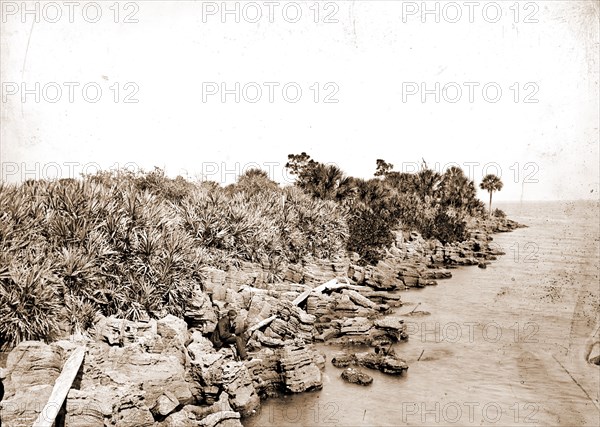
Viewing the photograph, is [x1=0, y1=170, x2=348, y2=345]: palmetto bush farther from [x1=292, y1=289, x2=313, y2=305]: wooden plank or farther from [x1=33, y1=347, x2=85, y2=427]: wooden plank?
[x1=292, y1=289, x2=313, y2=305]: wooden plank

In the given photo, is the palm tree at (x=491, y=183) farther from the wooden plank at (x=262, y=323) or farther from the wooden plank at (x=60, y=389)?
the wooden plank at (x=60, y=389)

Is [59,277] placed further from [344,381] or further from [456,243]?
[456,243]

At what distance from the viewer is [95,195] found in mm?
12070

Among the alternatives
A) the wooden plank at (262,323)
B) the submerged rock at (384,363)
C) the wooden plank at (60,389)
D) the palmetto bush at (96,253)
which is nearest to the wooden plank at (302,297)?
the palmetto bush at (96,253)

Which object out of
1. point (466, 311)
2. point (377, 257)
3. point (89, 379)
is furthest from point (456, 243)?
point (89, 379)

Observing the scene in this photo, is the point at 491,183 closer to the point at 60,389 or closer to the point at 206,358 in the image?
the point at 206,358

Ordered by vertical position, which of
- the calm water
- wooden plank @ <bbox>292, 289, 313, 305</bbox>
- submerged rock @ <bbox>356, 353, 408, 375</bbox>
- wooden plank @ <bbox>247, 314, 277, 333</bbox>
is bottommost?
the calm water

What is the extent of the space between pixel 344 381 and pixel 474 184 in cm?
4792

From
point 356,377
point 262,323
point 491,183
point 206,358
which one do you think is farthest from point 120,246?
point 491,183

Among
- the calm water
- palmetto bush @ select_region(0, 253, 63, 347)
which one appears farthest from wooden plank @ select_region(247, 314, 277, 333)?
palmetto bush @ select_region(0, 253, 63, 347)

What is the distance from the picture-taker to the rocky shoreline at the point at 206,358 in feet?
23.0

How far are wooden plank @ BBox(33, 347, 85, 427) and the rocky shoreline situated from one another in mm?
167

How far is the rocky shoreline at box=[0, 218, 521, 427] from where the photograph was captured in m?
7.00

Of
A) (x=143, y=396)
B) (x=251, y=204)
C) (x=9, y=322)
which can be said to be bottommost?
(x=143, y=396)
